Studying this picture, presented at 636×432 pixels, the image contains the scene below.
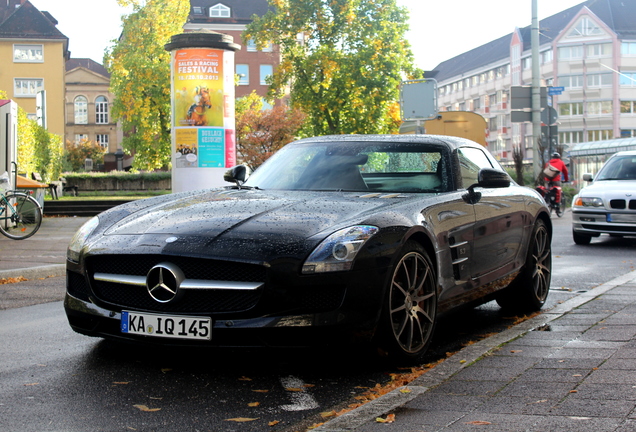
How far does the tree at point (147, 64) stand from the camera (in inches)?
1964

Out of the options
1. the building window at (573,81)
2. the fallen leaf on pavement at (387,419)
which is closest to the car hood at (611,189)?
the fallen leaf on pavement at (387,419)

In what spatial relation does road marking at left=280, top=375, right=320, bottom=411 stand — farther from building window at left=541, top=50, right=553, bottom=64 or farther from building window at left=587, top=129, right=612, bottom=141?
building window at left=541, top=50, right=553, bottom=64

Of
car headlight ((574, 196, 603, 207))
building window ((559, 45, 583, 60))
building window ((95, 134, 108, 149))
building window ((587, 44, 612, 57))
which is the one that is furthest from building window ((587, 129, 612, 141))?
car headlight ((574, 196, 603, 207))

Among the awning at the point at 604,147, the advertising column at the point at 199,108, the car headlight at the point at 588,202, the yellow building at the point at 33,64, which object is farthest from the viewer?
the yellow building at the point at 33,64

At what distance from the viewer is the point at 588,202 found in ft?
49.8

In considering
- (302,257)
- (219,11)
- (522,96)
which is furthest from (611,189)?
(219,11)

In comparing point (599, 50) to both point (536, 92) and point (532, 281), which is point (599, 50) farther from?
point (532, 281)

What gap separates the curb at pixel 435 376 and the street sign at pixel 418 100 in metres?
16.7

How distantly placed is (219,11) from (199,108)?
60551 mm

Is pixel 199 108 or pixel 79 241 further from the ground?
pixel 199 108

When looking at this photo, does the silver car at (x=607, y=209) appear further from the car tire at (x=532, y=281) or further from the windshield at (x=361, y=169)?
the windshield at (x=361, y=169)

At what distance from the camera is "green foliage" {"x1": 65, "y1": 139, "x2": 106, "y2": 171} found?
88.6m

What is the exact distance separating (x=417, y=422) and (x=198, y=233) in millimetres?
1682

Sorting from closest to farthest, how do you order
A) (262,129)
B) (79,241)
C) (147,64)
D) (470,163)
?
(79,241), (470,163), (147,64), (262,129)
